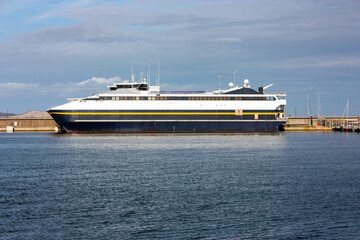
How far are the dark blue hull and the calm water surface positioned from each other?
38195 millimetres

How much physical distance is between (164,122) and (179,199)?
193ft

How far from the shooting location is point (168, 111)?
81.8m

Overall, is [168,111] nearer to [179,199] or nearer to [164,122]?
[164,122]

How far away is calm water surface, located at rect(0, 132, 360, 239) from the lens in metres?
17.9

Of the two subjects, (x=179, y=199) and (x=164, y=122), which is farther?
(x=164, y=122)

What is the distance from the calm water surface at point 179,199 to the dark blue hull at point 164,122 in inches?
1504

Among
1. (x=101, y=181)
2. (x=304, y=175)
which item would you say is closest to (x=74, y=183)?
(x=101, y=181)

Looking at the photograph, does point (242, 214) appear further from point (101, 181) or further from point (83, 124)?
point (83, 124)

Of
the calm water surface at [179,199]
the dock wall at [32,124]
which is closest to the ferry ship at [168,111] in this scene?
the dock wall at [32,124]

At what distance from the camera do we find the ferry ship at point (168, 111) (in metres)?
78.8

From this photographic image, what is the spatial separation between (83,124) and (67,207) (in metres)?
58.2

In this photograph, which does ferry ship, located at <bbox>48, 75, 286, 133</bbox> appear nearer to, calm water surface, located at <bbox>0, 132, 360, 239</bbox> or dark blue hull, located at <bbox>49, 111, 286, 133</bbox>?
dark blue hull, located at <bbox>49, 111, 286, 133</bbox>

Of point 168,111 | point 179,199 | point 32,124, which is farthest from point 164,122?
point 179,199

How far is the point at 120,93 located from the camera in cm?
8225
